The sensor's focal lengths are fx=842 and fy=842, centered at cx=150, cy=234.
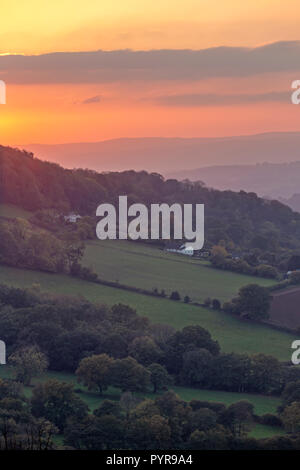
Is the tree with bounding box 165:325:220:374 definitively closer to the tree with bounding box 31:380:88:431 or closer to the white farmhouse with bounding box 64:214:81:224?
the tree with bounding box 31:380:88:431

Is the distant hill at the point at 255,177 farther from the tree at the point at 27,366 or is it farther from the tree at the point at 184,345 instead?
the tree at the point at 27,366

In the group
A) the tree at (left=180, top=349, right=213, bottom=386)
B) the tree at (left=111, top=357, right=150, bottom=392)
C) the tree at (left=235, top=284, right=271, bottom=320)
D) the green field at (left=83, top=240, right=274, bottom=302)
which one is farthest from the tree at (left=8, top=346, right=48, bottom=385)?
the green field at (left=83, top=240, right=274, bottom=302)

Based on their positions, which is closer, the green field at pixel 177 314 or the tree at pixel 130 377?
the tree at pixel 130 377

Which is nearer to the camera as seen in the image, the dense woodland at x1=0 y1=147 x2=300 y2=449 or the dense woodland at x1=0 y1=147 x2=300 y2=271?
the dense woodland at x1=0 y1=147 x2=300 y2=449

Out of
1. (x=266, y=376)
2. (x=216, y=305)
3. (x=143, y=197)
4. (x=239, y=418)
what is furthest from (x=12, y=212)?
(x=239, y=418)

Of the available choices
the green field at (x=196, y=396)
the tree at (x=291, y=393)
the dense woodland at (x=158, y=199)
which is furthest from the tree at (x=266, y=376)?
the dense woodland at (x=158, y=199)

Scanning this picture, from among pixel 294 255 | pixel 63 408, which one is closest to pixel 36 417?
pixel 63 408
